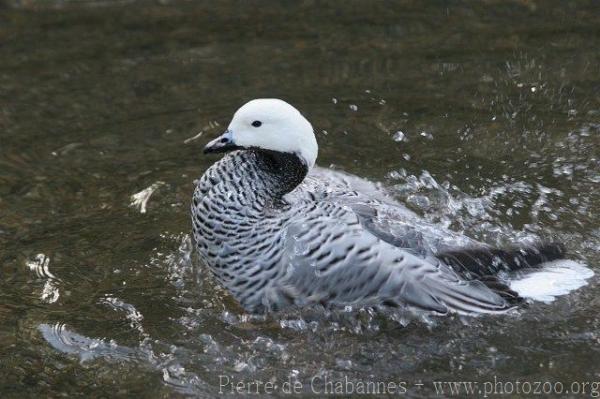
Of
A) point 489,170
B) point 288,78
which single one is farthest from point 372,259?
point 288,78

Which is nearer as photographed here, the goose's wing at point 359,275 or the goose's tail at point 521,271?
the goose's wing at point 359,275

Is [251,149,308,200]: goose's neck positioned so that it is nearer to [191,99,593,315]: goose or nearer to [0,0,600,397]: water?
[191,99,593,315]: goose

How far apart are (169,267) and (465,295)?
1697mm

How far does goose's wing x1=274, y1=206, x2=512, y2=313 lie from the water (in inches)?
5.6

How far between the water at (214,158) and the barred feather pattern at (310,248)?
0.52ft

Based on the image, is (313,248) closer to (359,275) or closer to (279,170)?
(359,275)

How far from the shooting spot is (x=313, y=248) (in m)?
4.65

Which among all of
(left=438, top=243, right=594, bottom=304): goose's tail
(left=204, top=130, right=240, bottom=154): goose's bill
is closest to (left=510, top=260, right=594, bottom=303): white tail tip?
(left=438, top=243, right=594, bottom=304): goose's tail

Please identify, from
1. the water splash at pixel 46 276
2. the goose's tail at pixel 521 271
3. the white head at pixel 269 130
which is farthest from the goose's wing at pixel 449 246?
the water splash at pixel 46 276

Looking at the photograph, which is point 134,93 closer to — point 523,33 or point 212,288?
point 212,288

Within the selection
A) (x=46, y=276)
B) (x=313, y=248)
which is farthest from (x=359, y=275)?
(x=46, y=276)

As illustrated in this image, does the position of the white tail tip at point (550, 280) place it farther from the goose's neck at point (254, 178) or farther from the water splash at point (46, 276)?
the water splash at point (46, 276)

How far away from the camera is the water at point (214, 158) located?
452cm

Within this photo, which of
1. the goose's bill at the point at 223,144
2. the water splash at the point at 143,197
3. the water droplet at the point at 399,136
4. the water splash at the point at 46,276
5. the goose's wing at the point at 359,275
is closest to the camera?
the goose's wing at the point at 359,275
